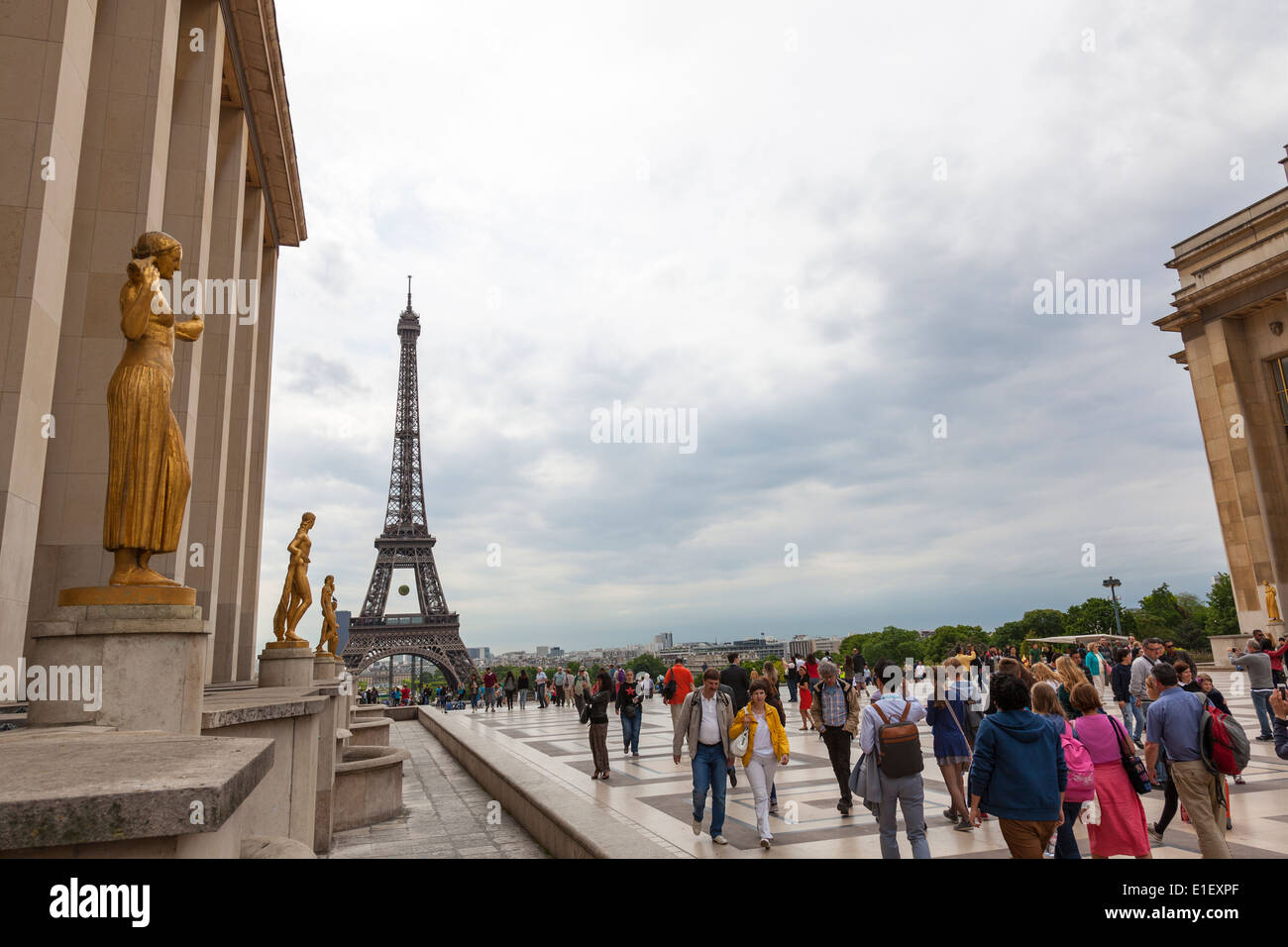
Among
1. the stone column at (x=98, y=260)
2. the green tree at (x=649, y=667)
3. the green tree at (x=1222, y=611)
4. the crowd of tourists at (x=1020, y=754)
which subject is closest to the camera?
the crowd of tourists at (x=1020, y=754)

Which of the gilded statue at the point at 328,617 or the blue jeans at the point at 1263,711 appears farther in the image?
the gilded statue at the point at 328,617

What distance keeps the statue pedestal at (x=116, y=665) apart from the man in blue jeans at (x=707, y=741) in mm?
4652

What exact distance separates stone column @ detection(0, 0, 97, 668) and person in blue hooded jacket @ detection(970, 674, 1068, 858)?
994cm

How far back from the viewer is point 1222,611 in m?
57.5

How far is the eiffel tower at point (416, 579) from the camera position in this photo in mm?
56031

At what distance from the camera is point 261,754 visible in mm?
2787

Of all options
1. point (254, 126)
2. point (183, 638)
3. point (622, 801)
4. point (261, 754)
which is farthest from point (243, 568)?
point (261, 754)

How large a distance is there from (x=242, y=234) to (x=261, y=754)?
2366 centimetres

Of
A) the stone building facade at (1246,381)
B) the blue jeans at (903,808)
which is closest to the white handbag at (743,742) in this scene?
the blue jeans at (903,808)

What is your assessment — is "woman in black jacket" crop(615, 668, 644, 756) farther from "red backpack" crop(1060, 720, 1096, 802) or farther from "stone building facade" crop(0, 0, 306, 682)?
"red backpack" crop(1060, 720, 1096, 802)

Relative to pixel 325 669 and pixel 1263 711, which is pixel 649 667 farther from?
pixel 1263 711

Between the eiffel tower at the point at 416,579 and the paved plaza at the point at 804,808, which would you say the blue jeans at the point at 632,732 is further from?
the eiffel tower at the point at 416,579

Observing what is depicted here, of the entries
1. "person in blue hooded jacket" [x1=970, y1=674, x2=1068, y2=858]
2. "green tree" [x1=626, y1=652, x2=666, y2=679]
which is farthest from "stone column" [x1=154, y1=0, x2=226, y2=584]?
"green tree" [x1=626, y1=652, x2=666, y2=679]
